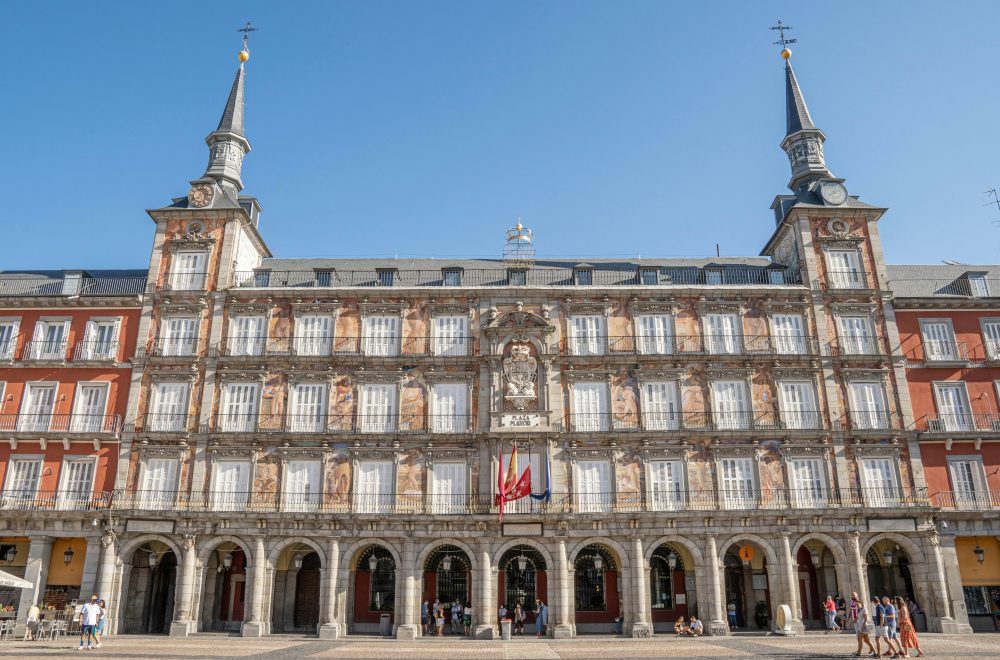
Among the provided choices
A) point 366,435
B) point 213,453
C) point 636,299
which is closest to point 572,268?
point 636,299

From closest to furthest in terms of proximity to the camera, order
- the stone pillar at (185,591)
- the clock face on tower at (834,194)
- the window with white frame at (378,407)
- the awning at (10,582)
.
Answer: the awning at (10,582) < the stone pillar at (185,591) < the window with white frame at (378,407) < the clock face on tower at (834,194)

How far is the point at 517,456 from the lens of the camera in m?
34.4

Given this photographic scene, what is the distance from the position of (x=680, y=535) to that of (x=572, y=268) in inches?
604

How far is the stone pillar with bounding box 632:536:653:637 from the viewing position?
31906 mm

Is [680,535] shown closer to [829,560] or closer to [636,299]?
[829,560]

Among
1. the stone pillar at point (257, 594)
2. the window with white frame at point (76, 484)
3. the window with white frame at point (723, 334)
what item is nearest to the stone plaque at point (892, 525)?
the window with white frame at point (723, 334)

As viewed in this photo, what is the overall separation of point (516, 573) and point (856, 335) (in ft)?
68.5

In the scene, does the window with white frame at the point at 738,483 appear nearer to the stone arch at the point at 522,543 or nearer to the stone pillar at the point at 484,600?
the stone arch at the point at 522,543

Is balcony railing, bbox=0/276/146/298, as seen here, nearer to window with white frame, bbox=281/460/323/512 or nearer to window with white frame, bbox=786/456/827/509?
window with white frame, bbox=281/460/323/512

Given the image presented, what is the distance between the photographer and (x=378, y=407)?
35531 mm

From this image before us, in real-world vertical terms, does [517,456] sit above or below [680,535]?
above

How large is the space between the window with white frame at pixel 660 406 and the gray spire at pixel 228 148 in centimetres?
2670

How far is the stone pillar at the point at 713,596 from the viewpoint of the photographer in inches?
1252

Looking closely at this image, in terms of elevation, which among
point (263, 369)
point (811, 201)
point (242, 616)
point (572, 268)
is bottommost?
point (242, 616)
